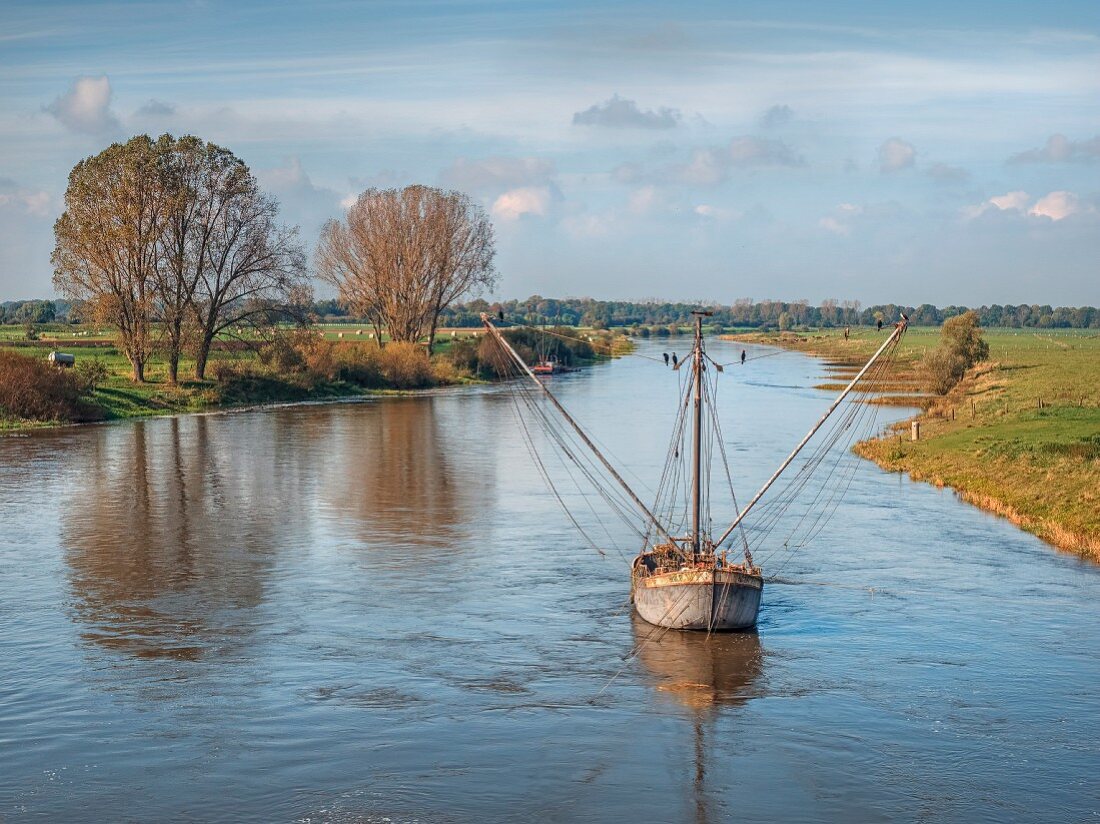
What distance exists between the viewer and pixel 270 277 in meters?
88.9

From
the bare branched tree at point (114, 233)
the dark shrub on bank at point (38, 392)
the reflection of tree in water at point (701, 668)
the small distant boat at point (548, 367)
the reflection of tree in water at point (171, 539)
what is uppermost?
the bare branched tree at point (114, 233)

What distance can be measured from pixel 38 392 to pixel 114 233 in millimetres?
14079

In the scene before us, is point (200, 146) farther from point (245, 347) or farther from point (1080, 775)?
A: point (1080, 775)

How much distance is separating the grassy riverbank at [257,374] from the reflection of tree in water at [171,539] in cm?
1312

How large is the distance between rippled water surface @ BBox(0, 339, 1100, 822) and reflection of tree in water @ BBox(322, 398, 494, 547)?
1.33 ft

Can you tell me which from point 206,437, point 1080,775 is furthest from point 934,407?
point 1080,775

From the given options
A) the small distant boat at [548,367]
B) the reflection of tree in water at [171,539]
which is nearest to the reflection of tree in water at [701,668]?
the reflection of tree in water at [171,539]

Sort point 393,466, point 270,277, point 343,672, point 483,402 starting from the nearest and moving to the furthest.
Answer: point 343,672 < point 393,466 < point 270,277 < point 483,402

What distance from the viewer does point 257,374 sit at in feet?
302

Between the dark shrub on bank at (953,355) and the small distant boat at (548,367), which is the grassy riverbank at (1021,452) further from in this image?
the small distant boat at (548,367)

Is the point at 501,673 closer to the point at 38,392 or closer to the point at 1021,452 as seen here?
the point at 1021,452

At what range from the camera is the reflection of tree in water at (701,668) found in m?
23.5

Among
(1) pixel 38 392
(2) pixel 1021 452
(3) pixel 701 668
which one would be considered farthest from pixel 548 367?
(3) pixel 701 668

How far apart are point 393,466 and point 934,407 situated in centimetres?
4202
